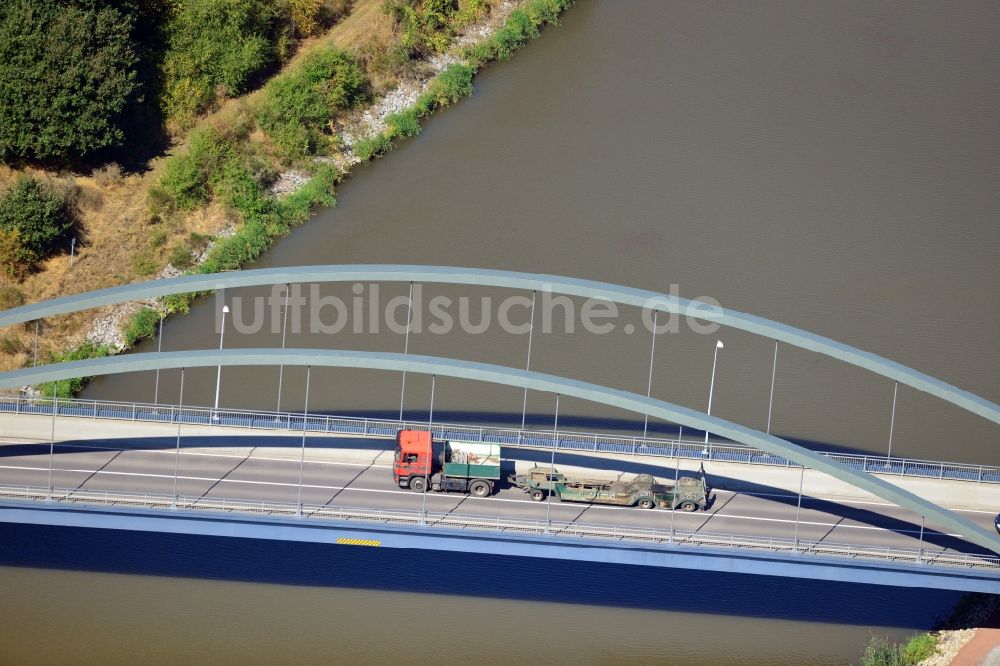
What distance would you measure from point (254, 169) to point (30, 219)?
25.0 ft

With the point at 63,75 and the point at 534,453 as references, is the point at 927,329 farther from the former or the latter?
the point at 63,75

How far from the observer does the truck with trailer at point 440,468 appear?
31.7m

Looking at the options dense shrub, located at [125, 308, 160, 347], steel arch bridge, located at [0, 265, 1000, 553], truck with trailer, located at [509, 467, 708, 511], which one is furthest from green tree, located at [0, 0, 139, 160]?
truck with trailer, located at [509, 467, 708, 511]

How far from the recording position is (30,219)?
40938 millimetres

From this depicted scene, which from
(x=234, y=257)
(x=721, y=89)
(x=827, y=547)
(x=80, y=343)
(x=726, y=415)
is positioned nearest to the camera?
(x=827, y=547)

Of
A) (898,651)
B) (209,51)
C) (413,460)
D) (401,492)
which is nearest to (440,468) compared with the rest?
(413,460)

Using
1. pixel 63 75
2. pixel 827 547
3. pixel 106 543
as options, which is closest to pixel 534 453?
pixel 827 547

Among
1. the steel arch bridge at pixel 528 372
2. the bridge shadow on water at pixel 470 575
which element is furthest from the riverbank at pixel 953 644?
the steel arch bridge at pixel 528 372

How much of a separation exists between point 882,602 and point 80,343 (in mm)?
23576

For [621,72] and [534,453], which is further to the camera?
[621,72]

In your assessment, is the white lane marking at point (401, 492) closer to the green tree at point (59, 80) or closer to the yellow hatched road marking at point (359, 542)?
the yellow hatched road marking at point (359, 542)

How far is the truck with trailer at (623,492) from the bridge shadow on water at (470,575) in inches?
104

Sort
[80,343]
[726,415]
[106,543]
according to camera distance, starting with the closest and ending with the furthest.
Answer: [106,543] → [726,415] → [80,343]

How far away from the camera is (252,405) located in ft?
122
